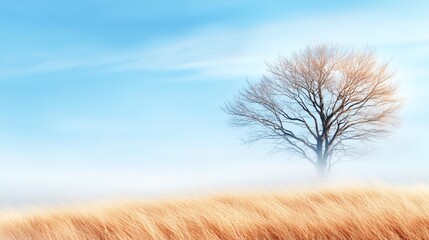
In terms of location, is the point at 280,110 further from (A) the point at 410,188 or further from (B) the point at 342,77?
(A) the point at 410,188

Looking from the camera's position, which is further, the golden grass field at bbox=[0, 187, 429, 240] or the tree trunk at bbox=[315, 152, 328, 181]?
the tree trunk at bbox=[315, 152, 328, 181]

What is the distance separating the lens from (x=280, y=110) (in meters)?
23.8

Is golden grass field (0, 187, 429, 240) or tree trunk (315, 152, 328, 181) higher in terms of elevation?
tree trunk (315, 152, 328, 181)

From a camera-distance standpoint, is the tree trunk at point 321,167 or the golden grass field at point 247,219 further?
the tree trunk at point 321,167

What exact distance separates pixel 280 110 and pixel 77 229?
53.9 feet

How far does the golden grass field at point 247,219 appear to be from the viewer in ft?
20.6

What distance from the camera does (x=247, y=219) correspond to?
7000 millimetres

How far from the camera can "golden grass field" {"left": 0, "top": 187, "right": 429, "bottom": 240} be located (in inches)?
247

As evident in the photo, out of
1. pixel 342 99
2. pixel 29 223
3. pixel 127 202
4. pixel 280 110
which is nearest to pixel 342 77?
pixel 342 99

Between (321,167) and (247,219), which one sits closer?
(247,219)

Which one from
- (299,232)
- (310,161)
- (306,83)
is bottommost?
(299,232)

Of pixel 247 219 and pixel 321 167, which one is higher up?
pixel 321 167

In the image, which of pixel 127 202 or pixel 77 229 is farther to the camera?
pixel 127 202

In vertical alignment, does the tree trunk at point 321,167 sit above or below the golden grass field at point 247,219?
above
